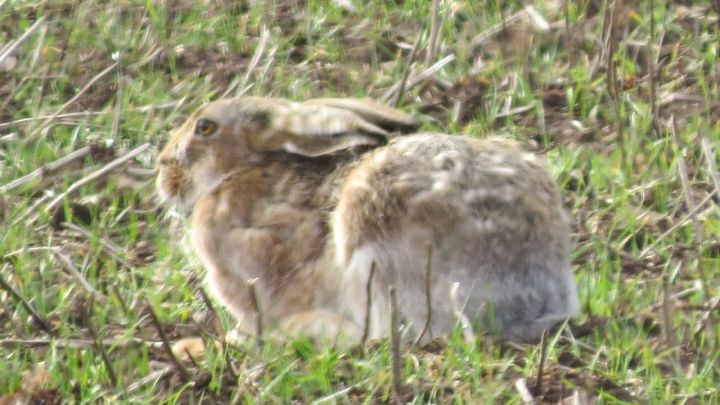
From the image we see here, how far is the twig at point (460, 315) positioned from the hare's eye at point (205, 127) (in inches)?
44.8

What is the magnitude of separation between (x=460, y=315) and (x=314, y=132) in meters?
0.88

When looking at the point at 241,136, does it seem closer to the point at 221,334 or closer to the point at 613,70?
the point at 221,334

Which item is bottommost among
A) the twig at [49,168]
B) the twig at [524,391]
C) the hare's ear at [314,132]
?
the twig at [49,168]

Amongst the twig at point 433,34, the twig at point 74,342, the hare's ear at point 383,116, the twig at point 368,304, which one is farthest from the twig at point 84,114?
the twig at point 368,304

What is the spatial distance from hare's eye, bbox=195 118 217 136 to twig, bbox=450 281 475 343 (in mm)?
1139

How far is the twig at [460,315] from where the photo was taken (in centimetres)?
454

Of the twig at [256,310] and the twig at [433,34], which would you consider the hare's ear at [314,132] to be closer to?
the twig at [256,310]

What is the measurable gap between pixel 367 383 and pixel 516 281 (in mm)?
541

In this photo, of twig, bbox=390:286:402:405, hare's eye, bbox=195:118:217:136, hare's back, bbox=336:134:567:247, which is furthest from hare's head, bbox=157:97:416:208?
twig, bbox=390:286:402:405

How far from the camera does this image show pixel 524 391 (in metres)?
4.32

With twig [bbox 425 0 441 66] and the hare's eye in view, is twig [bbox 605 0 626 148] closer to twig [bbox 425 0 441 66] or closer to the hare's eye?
twig [bbox 425 0 441 66]

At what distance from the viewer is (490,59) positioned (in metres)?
7.12

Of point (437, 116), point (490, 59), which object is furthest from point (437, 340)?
point (490, 59)

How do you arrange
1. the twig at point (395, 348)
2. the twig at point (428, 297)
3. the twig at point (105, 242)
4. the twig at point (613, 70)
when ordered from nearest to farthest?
the twig at point (395, 348) < the twig at point (428, 297) < the twig at point (105, 242) < the twig at point (613, 70)
